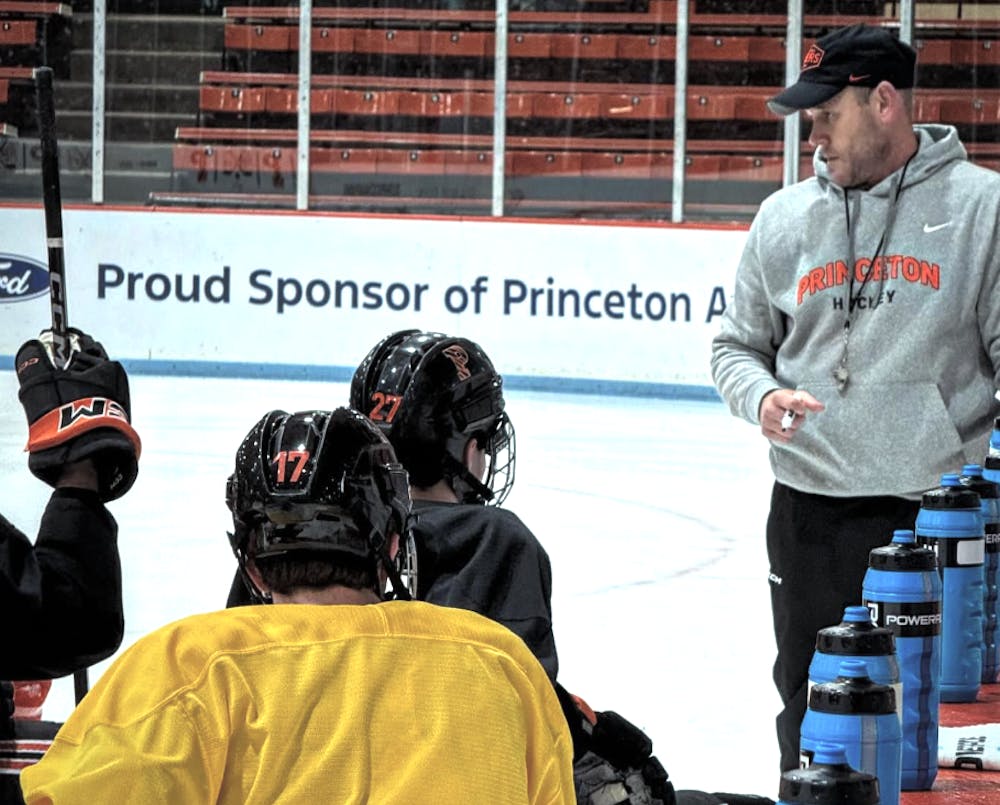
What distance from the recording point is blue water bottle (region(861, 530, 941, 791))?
6.28 feet

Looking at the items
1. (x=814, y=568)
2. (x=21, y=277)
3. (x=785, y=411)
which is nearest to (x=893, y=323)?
(x=785, y=411)

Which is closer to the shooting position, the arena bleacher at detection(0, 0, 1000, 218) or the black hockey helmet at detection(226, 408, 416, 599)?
the black hockey helmet at detection(226, 408, 416, 599)

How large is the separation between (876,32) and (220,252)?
28.5ft

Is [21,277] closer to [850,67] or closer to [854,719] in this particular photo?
[850,67]

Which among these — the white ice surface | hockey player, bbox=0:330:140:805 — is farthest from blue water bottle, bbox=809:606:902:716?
the white ice surface

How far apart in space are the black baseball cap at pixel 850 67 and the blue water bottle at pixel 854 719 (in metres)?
1.17

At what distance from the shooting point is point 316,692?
1.16 metres

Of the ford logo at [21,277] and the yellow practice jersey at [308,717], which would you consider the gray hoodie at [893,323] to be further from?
the ford logo at [21,277]

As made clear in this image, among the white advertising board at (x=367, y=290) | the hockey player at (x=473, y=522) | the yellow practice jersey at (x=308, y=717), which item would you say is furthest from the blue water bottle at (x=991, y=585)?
the white advertising board at (x=367, y=290)

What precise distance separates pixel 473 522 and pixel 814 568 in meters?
0.92

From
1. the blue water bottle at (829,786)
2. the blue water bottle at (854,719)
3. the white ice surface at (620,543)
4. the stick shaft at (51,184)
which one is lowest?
the white ice surface at (620,543)

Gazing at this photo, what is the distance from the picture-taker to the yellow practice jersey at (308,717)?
3.65 feet

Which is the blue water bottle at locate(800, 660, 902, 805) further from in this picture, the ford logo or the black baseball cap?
the ford logo

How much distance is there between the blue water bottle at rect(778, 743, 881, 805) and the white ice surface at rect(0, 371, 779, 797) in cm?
201
